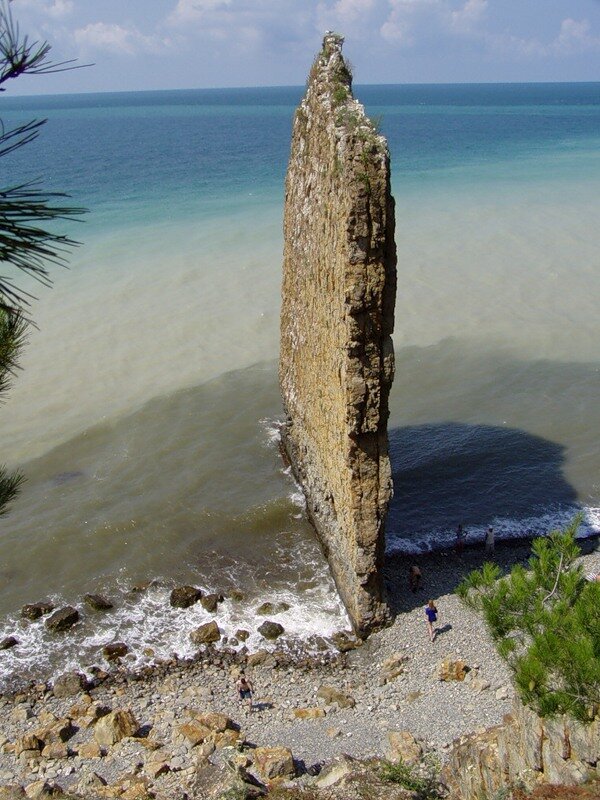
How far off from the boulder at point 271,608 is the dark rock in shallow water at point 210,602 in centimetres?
93

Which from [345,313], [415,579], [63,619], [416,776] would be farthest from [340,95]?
[63,619]

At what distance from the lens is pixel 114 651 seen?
1540 centimetres

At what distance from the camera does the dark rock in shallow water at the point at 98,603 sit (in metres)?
16.8

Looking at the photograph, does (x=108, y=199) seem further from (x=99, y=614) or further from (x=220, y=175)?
(x=99, y=614)

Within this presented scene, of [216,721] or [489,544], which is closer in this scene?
[216,721]

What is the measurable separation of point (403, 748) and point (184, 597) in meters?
6.23

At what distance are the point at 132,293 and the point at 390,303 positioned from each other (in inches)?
902

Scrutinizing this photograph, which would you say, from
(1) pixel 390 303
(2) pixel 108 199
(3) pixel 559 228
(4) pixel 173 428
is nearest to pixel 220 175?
(2) pixel 108 199

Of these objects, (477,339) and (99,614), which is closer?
(99,614)

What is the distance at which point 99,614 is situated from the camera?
1662 centimetres

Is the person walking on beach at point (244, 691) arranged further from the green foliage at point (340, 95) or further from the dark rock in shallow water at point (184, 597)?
the green foliage at point (340, 95)

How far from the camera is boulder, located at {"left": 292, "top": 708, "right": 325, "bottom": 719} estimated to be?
1348 cm

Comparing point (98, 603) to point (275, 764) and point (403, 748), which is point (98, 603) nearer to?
point (275, 764)

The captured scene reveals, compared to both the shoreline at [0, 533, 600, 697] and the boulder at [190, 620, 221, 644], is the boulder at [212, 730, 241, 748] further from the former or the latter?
the boulder at [190, 620, 221, 644]
